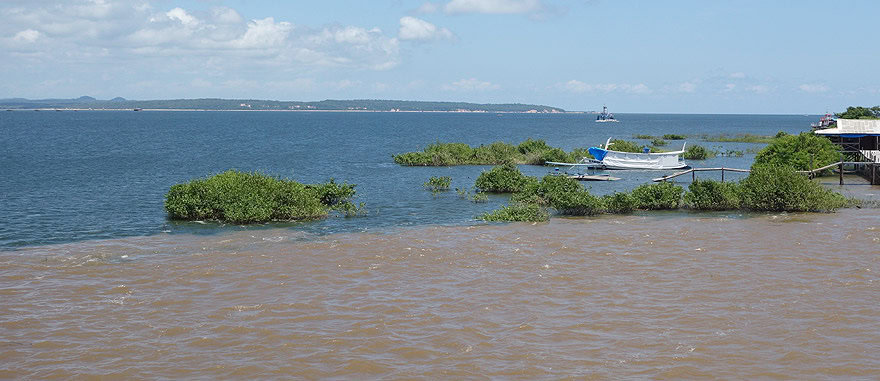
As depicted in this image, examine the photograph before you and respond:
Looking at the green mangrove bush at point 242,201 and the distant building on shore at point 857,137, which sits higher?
the distant building on shore at point 857,137

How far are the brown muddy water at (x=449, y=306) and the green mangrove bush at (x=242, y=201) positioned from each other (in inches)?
92.6

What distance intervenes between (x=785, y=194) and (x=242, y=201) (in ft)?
73.2

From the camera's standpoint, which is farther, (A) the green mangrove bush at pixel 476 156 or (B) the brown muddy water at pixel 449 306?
(A) the green mangrove bush at pixel 476 156

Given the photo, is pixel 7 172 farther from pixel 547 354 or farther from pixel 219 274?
pixel 547 354

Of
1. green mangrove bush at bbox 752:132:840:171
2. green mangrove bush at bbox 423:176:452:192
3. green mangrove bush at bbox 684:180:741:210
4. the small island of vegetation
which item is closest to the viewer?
the small island of vegetation

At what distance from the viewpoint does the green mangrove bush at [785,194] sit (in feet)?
98.9

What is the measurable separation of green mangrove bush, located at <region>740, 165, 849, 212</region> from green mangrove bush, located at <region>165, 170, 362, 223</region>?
1821 centimetres

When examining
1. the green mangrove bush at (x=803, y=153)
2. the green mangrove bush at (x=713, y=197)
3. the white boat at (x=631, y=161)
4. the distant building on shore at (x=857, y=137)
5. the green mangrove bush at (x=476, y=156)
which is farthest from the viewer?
the green mangrove bush at (x=476, y=156)

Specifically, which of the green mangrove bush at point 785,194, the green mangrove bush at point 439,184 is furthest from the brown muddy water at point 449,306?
the green mangrove bush at point 439,184

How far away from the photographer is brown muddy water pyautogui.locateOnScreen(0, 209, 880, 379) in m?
14.0

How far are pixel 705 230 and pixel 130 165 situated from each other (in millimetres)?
43611

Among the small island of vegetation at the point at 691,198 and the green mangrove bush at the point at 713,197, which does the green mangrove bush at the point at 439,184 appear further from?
the green mangrove bush at the point at 713,197

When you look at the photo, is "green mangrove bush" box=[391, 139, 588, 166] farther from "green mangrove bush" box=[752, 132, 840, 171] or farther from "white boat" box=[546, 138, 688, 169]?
"green mangrove bush" box=[752, 132, 840, 171]

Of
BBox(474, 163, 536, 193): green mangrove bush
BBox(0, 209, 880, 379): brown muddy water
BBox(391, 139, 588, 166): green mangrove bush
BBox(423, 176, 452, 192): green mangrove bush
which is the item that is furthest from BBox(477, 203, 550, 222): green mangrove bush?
BBox(391, 139, 588, 166): green mangrove bush
